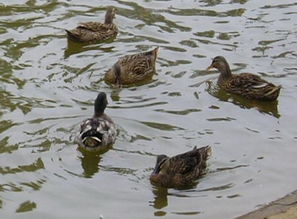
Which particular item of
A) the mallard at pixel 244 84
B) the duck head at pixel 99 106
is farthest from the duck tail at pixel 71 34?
the duck head at pixel 99 106

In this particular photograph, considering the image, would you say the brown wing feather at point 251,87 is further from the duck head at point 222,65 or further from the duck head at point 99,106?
the duck head at point 99,106

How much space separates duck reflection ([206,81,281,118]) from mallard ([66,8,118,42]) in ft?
8.52

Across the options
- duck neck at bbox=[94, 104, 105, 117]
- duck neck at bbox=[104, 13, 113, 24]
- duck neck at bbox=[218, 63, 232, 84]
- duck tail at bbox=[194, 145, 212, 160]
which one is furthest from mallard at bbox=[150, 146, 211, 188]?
duck neck at bbox=[104, 13, 113, 24]

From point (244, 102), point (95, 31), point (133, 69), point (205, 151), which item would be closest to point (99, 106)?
point (205, 151)

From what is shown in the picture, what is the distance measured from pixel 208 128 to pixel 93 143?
1686mm

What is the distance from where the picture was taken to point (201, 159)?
30.8ft

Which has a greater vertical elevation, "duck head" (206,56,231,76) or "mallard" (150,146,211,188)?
"duck head" (206,56,231,76)

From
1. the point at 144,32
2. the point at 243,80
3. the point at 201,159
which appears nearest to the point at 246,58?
the point at 243,80

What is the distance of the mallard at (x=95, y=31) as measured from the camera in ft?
45.6

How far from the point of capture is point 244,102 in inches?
472

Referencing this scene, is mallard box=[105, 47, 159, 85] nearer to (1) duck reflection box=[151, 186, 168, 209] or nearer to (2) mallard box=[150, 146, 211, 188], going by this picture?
(2) mallard box=[150, 146, 211, 188]

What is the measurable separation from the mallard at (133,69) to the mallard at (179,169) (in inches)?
125

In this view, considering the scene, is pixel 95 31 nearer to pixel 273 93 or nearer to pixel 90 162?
pixel 273 93

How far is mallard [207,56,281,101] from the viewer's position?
11.8 m
